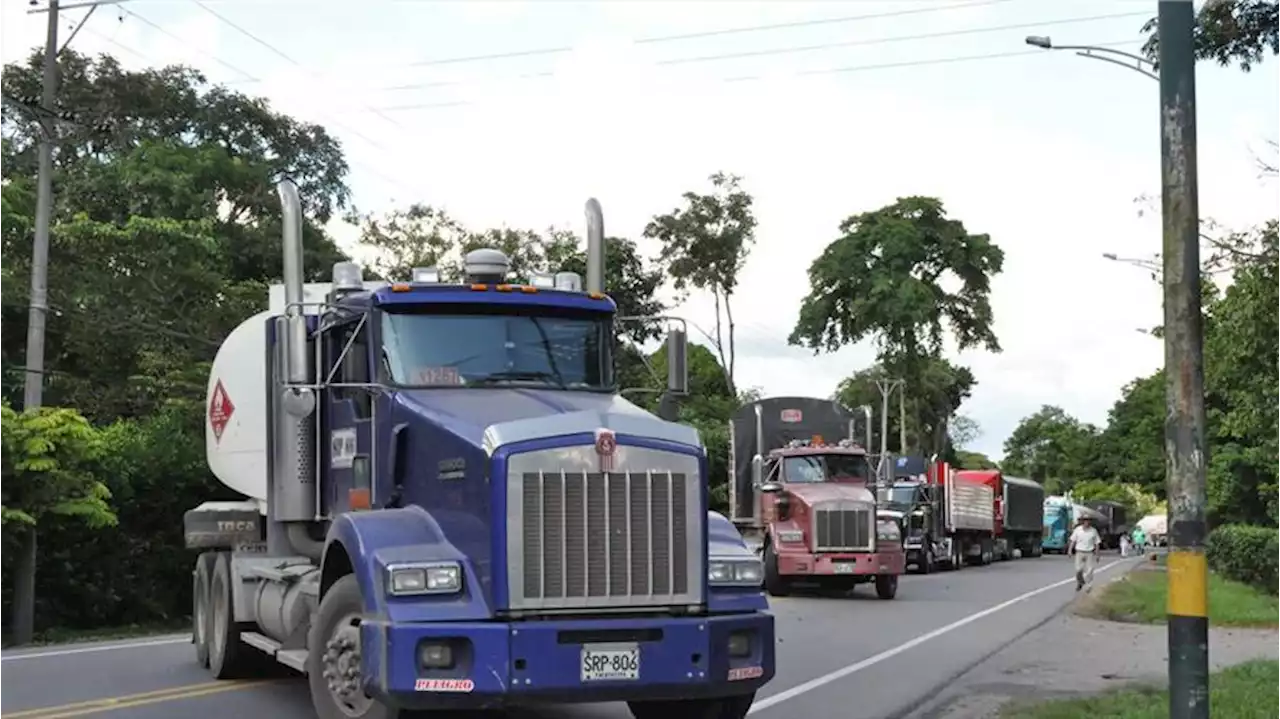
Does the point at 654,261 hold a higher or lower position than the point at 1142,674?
higher

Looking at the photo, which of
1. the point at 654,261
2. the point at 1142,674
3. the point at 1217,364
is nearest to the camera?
the point at 1142,674

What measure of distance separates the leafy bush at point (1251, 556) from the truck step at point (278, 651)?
20.0 metres

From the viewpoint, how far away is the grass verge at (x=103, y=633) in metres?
17.3

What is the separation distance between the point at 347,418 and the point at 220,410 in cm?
357

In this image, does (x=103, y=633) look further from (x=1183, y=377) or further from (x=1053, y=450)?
(x=1053, y=450)

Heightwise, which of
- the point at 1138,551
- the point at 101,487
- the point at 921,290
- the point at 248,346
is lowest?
the point at 1138,551

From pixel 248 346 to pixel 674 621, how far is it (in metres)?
6.04

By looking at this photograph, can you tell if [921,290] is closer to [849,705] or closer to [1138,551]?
[1138,551]

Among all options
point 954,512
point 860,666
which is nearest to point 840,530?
point 860,666

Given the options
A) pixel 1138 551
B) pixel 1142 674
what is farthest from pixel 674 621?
pixel 1138 551

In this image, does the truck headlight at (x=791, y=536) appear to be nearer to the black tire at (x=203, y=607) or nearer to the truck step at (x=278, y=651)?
the black tire at (x=203, y=607)

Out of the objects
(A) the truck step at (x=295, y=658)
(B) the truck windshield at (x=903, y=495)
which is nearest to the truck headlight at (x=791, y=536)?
(A) the truck step at (x=295, y=658)

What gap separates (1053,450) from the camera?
468ft

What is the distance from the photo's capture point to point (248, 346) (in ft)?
41.3
